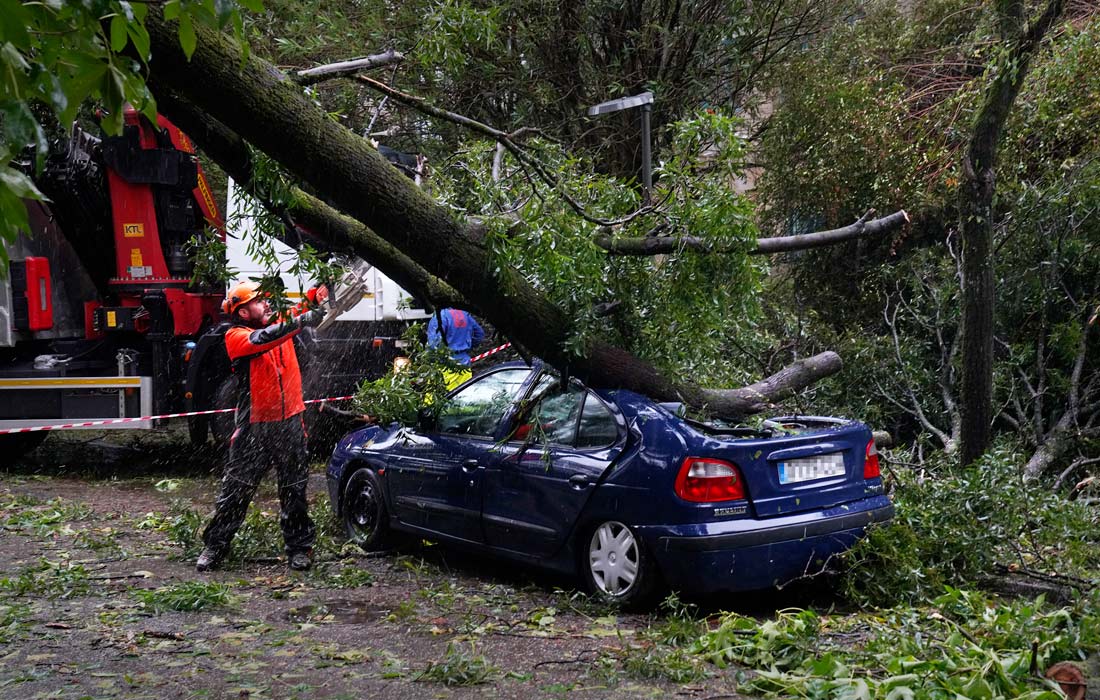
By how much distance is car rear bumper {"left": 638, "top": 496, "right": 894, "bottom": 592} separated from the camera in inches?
215

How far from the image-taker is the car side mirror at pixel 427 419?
7.25m

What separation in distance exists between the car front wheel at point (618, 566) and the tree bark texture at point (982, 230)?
3745mm

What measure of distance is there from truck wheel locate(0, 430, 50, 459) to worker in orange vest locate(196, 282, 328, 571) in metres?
5.68

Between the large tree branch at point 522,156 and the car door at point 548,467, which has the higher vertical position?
the large tree branch at point 522,156

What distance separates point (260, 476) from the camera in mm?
7301

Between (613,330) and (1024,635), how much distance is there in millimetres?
3023

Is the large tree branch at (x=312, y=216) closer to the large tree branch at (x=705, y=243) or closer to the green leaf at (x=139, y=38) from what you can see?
the large tree branch at (x=705, y=243)

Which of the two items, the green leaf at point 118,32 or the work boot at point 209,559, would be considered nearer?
the green leaf at point 118,32

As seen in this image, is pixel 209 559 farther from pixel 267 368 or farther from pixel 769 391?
pixel 769 391

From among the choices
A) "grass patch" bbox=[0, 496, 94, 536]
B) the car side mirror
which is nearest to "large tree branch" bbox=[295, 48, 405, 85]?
the car side mirror

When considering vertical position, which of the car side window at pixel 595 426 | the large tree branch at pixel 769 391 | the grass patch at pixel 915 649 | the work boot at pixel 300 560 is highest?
the large tree branch at pixel 769 391

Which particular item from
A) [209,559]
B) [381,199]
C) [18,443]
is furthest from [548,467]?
[18,443]

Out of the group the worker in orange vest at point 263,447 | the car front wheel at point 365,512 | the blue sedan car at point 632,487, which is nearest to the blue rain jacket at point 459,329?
the car front wheel at point 365,512

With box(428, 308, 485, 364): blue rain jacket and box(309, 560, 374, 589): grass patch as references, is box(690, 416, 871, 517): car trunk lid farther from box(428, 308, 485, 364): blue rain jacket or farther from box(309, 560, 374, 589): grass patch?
box(428, 308, 485, 364): blue rain jacket
